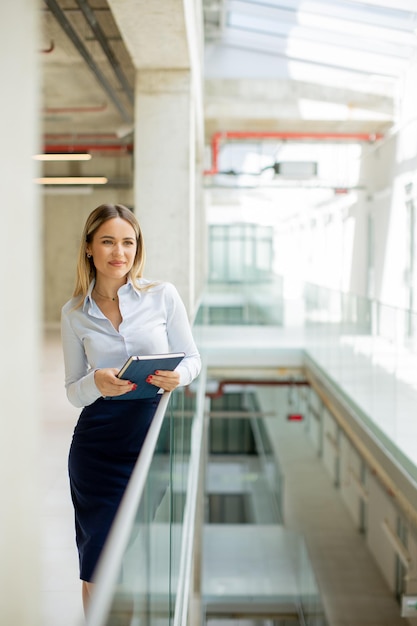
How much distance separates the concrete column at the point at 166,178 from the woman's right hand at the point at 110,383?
6.31 meters

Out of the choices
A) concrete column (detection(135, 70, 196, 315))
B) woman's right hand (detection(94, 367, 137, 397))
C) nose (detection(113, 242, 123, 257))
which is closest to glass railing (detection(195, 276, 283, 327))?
concrete column (detection(135, 70, 196, 315))

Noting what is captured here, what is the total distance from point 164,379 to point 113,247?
0.56m

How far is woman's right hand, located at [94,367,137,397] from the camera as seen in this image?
2.75m

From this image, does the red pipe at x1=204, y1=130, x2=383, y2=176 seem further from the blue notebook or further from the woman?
the blue notebook

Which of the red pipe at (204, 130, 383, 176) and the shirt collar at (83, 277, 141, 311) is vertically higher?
the red pipe at (204, 130, 383, 176)

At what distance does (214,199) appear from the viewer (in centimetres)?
2688

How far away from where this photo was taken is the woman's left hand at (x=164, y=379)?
9.76 ft

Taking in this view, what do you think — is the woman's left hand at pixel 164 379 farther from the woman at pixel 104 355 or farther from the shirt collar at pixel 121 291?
the shirt collar at pixel 121 291

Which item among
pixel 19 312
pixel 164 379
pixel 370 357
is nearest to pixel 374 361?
pixel 370 357

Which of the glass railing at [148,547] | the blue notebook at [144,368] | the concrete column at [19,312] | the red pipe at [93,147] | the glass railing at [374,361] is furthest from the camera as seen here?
the red pipe at [93,147]

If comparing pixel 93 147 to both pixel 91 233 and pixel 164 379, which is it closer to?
pixel 91 233

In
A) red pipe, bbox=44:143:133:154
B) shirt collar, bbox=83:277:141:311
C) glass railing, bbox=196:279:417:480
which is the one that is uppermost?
red pipe, bbox=44:143:133:154

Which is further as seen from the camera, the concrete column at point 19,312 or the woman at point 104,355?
the woman at point 104,355

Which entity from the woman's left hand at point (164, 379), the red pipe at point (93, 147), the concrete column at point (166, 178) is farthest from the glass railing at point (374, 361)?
the red pipe at point (93, 147)
